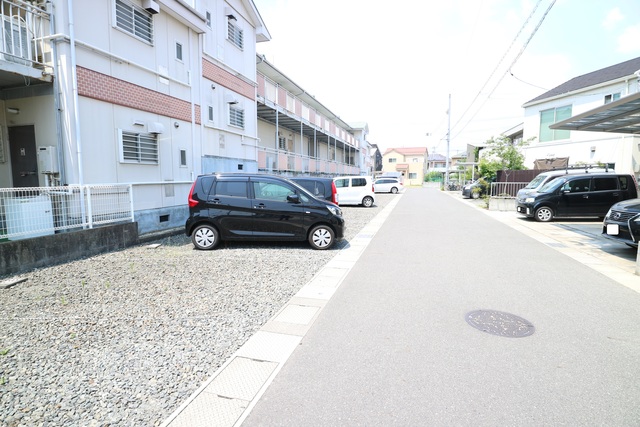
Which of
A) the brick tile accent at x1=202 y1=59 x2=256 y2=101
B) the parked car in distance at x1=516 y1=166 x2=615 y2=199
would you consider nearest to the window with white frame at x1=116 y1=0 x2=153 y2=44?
the brick tile accent at x1=202 y1=59 x2=256 y2=101

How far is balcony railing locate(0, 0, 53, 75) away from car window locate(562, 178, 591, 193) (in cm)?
1543

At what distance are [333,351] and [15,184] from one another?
881cm

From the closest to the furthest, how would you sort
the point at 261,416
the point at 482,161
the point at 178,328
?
the point at 261,416 → the point at 178,328 → the point at 482,161

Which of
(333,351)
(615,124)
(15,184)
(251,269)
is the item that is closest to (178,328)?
(333,351)

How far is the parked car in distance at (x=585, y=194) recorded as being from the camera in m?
12.0

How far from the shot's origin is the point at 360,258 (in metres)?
6.93

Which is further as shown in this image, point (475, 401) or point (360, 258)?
point (360, 258)

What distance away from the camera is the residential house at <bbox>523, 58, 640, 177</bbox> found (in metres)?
16.6

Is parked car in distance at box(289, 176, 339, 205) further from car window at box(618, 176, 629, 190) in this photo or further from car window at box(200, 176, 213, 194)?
car window at box(618, 176, 629, 190)

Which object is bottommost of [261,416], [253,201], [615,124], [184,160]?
[261,416]

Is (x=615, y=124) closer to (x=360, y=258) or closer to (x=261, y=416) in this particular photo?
(x=360, y=258)

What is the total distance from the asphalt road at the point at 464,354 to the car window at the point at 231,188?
3.14 m

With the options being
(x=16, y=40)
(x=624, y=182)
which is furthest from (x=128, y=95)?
(x=624, y=182)

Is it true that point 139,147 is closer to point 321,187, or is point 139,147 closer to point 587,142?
point 321,187
